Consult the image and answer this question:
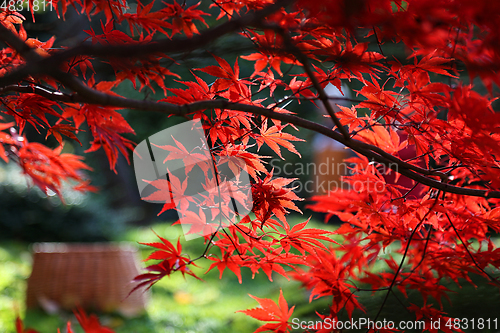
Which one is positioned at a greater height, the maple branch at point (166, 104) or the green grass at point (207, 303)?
the maple branch at point (166, 104)

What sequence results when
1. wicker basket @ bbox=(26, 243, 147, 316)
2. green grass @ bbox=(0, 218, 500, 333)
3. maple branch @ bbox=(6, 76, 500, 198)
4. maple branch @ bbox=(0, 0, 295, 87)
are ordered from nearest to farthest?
maple branch @ bbox=(0, 0, 295, 87), maple branch @ bbox=(6, 76, 500, 198), green grass @ bbox=(0, 218, 500, 333), wicker basket @ bbox=(26, 243, 147, 316)

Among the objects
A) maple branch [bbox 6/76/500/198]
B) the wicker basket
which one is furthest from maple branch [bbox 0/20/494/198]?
the wicker basket

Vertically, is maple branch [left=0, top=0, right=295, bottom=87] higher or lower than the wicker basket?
higher

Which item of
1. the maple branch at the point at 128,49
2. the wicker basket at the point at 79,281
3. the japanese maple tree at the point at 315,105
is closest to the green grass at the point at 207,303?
the wicker basket at the point at 79,281

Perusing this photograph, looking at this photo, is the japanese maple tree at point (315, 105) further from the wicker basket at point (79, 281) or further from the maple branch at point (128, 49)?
the wicker basket at point (79, 281)

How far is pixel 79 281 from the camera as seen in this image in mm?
2115

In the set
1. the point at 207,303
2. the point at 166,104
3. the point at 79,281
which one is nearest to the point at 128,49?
the point at 166,104

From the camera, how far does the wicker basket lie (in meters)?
2.09

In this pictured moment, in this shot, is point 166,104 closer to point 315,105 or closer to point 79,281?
point 315,105

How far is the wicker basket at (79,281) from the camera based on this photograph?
209 centimetres

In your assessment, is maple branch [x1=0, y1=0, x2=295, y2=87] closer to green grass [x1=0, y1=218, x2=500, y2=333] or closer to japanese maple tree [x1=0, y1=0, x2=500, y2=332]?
japanese maple tree [x1=0, y1=0, x2=500, y2=332]

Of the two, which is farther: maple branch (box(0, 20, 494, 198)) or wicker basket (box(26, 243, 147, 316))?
wicker basket (box(26, 243, 147, 316))

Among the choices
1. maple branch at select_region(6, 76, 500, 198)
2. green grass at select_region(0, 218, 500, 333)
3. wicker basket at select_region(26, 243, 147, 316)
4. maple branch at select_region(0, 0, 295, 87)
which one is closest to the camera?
maple branch at select_region(0, 0, 295, 87)

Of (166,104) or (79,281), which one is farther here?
(79,281)
